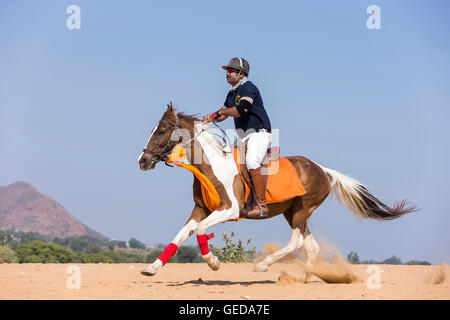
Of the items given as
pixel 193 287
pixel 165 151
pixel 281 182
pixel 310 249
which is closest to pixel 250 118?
pixel 281 182

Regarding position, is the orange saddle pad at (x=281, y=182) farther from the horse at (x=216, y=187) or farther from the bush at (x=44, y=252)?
the bush at (x=44, y=252)

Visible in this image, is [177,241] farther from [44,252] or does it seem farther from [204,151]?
[44,252]

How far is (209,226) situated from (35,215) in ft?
278

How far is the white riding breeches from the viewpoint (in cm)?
845

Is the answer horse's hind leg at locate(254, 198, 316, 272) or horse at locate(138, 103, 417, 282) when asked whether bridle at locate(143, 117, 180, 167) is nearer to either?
horse at locate(138, 103, 417, 282)

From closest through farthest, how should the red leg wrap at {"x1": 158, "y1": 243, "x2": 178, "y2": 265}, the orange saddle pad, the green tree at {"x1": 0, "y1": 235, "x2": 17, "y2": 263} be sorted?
the red leg wrap at {"x1": 158, "y1": 243, "x2": 178, "y2": 265} < the orange saddle pad < the green tree at {"x1": 0, "y1": 235, "x2": 17, "y2": 263}

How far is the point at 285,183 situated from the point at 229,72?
1898mm

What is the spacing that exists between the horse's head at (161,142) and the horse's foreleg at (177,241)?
0.96 meters

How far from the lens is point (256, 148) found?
27.8 feet

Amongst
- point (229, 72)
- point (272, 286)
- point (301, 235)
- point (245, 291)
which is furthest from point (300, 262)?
point (229, 72)

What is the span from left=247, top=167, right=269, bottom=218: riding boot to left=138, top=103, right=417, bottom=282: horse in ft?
0.63

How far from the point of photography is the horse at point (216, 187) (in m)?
8.03

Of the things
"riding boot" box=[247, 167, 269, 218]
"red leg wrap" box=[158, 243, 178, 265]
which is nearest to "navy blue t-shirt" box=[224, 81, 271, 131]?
"riding boot" box=[247, 167, 269, 218]

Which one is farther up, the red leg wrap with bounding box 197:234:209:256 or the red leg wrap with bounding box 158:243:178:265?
the red leg wrap with bounding box 197:234:209:256
